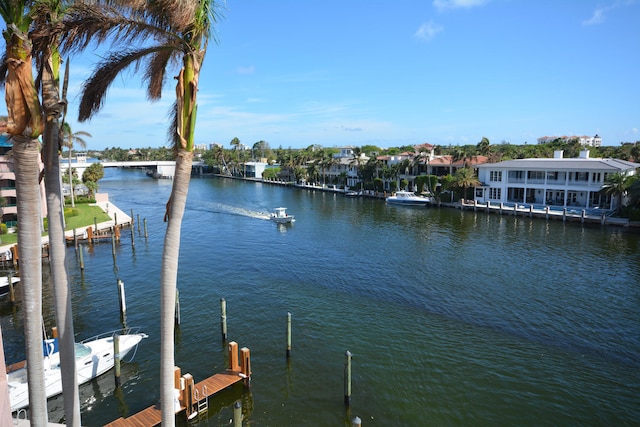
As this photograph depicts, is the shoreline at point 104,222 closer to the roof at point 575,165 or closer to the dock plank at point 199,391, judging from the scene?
the dock plank at point 199,391

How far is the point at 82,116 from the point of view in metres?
8.86

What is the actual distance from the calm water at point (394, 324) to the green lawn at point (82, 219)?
291 inches

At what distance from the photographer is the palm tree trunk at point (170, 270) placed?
7.49 metres

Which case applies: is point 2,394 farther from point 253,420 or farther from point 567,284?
point 567,284

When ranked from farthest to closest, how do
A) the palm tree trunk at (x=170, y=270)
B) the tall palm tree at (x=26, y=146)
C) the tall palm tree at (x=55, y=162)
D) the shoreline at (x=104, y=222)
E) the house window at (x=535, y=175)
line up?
the house window at (x=535, y=175), the shoreline at (x=104, y=222), the tall palm tree at (x=55, y=162), the palm tree trunk at (x=170, y=270), the tall palm tree at (x=26, y=146)

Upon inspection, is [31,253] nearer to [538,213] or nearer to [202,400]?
[202,400]

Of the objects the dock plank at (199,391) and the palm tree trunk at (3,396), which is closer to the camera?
the palm tree trunk at (3,396)

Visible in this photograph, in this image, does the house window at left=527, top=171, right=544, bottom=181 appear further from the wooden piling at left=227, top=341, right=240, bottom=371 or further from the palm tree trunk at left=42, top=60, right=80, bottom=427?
the palm tree trunk at left=42, top=60, right=80, bottom=427

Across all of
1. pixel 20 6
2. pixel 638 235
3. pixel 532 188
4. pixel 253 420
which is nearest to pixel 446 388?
pixel 253 420

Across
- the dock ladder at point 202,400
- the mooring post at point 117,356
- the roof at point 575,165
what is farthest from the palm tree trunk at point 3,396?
the roof at point 575,165

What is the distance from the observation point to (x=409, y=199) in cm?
8538

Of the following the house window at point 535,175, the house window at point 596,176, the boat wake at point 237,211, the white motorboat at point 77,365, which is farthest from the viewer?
the house window at point 535,175

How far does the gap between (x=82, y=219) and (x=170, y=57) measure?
186 feet

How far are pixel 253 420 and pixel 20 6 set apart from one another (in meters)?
15.6
